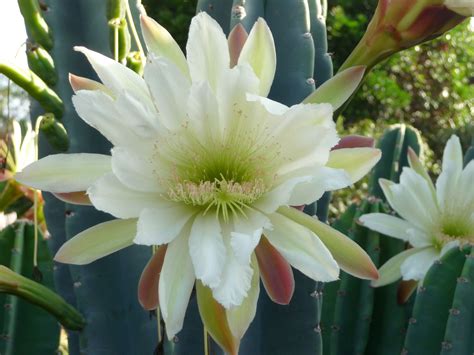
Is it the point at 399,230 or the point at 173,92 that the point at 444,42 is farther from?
the point at 173,92

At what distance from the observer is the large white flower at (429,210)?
5.16ft

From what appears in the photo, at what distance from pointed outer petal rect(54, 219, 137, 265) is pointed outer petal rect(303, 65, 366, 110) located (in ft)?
0.93

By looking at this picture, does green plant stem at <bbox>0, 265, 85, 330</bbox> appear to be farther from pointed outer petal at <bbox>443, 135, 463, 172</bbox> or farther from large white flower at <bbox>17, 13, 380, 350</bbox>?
pointed outer petal at <bbox>443, 135, 463, 172</bbox>

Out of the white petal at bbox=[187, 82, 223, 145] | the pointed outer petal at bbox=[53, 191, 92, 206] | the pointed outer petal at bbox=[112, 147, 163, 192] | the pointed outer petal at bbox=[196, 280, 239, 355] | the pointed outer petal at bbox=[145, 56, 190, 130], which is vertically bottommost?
the pointed outer petal at bbox=[196, 280, 239, 355]

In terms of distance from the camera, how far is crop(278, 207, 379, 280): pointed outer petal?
2.70 ft

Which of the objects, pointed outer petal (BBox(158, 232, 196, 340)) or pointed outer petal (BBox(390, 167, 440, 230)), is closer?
pointed outer petal (BBox(158, 232, 196, 340))

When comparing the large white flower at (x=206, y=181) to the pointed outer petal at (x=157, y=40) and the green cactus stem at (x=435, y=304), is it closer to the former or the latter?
the pointed outer petal at (x=157, y=40)

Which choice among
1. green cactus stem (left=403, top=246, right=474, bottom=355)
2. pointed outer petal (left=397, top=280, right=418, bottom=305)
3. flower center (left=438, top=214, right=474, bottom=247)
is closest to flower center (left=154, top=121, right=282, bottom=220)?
green cactus stem (left=403, top=246, right=474, bottom=355)

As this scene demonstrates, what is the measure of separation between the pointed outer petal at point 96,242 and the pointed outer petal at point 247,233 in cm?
13

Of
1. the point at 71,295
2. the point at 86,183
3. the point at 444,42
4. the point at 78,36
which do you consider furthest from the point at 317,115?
the point at 444,42

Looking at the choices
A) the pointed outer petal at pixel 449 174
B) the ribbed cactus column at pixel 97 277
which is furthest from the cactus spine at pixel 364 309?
the ribbed cactus column at pixel 97 277

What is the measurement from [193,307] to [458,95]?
21.5ft

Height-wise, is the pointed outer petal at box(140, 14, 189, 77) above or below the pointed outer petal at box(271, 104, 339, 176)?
above

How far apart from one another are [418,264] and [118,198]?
34.2 inches
